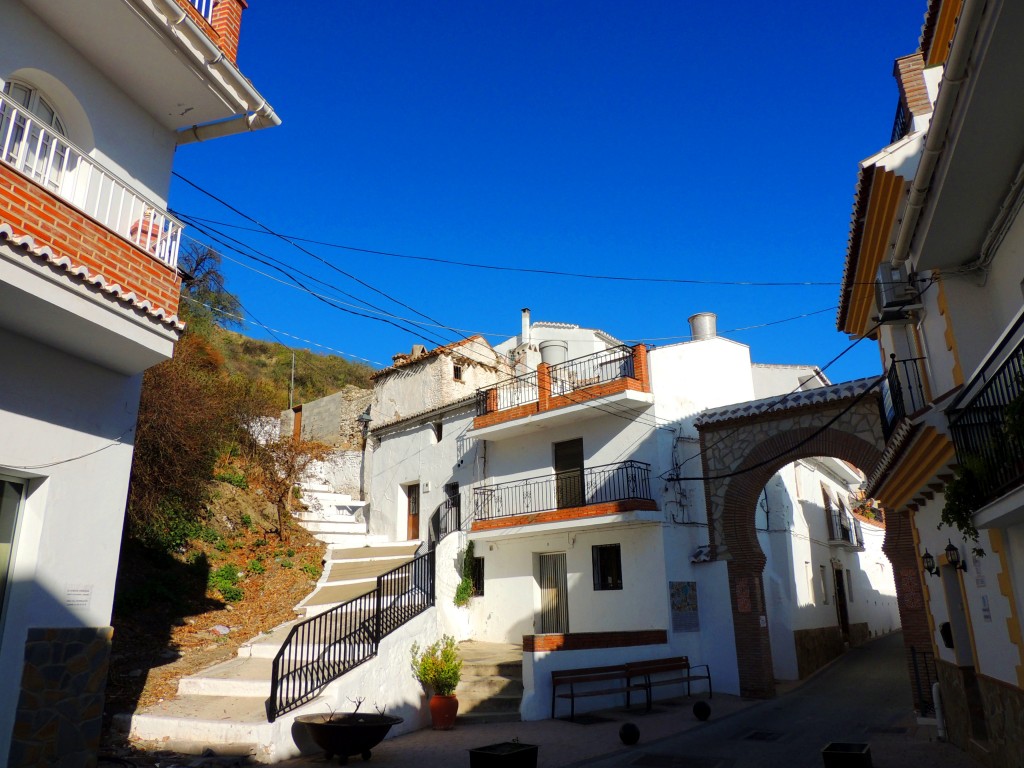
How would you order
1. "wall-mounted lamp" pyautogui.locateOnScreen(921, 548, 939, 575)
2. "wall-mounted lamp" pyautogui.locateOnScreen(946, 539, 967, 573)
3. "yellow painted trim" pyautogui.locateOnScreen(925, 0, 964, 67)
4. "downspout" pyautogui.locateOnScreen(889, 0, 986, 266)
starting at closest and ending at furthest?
1. "downspout" pyautogui.locateOnScreen(889, 0, 986, 266)
2. "yellow painted trim" pyautogui.locateOnScreen(925, 0, 964, 67)
3. "wall-mounted lamp" pyautogui.locateOnScreen(946, 539, 967, 573)
4. "wall-mounted lamp" pyautogui.locateOnScreen(921, 548, 939, 575)

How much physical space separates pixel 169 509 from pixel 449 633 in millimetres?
7064

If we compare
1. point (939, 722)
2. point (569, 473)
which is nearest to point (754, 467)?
point (569, 473)

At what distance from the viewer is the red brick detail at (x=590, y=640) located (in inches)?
474

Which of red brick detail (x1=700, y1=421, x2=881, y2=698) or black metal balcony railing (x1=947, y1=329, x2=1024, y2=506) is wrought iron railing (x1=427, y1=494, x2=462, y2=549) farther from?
black metal balcony railing (x1=947, y1=329, x2=1024, y2=506)

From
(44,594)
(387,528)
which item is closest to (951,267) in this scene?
(44,594)

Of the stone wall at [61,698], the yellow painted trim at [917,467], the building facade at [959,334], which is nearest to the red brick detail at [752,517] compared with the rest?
the building facade at [959,334]

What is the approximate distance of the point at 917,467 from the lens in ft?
26.6

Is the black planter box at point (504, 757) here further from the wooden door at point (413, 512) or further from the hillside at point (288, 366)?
the hillside at point (288, 366)

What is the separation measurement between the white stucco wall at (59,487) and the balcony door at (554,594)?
40.0 ft

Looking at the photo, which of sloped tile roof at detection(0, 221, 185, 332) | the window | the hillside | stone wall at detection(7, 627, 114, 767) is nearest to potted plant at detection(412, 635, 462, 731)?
stone wall at detection(7, 627, 114, 767)

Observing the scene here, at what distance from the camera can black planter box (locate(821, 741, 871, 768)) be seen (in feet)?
22.3

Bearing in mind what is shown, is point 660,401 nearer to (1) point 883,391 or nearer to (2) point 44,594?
(1) point 883,391

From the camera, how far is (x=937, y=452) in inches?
287

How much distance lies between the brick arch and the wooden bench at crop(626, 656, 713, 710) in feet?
3.04
